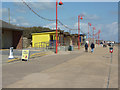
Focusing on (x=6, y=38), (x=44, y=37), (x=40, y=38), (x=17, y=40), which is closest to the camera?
(x=6, y=38)

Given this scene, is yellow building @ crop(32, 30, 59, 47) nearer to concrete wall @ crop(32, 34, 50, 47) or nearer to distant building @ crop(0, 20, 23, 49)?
concrete wall @ crop(32, 34, 50, 47)

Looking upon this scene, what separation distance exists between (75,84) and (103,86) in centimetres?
103

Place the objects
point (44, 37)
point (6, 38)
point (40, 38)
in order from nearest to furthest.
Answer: point (6, 38)
point (44, 37)
point (40, 38)

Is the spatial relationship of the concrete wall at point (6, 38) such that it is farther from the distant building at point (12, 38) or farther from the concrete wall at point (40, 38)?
the concrete wall at point (40, 38)

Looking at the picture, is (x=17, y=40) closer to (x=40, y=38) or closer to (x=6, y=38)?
(x=6, y=38)

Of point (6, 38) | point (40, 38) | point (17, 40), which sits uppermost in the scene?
point (40, 38)

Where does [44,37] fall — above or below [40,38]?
above

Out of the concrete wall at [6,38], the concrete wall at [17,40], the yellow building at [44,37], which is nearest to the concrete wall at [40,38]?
the yellow building at [44,37]

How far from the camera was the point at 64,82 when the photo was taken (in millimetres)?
6262

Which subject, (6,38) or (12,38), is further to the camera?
(12,38)

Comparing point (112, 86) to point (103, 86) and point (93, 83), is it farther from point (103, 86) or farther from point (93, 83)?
point (93, 83)

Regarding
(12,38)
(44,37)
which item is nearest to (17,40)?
(12,38)

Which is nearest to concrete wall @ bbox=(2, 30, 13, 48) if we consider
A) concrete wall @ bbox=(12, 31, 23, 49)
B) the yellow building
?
concrete wall @ bbox=(12, 31, 23, 49)

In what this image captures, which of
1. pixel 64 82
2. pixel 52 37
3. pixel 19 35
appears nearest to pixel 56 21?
pixel 19 35
